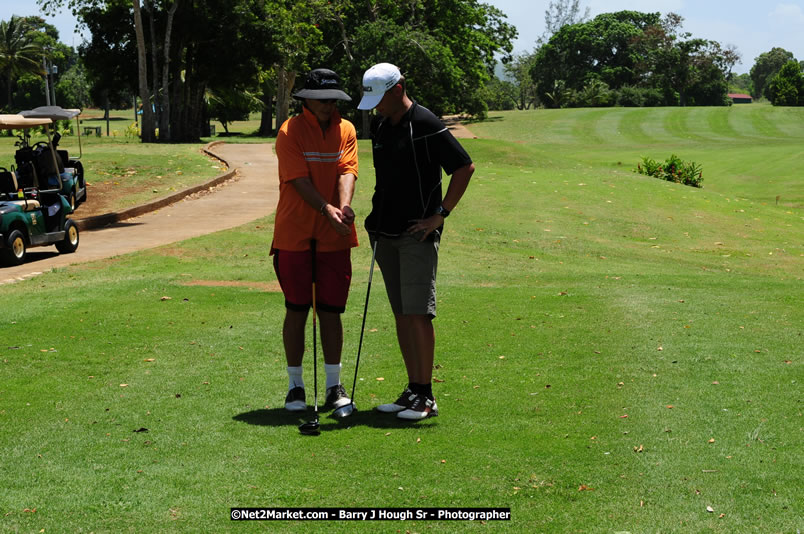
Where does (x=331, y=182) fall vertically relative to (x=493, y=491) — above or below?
above

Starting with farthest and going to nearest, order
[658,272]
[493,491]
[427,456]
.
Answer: [658,272] < [427,456] < [493,491]

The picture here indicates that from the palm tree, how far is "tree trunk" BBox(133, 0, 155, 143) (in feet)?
199

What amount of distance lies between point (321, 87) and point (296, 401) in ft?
6.60

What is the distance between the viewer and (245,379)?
663 cm

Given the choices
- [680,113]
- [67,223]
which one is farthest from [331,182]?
[680,113]

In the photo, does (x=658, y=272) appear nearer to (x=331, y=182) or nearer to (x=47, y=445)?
(x=331, y=182)

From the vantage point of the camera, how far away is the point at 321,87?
5.64 meters

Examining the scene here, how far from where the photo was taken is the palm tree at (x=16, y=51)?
94750 mm

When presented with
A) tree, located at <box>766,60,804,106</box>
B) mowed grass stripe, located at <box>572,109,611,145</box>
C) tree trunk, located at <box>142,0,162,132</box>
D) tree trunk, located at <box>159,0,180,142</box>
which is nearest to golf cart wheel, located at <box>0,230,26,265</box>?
tree trunk, located at <box>142,0,162,132</box>

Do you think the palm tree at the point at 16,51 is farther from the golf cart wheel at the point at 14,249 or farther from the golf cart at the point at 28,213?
the golf cart wheel at the point at 14,249

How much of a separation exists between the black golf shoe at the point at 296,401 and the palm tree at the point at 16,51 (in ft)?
317

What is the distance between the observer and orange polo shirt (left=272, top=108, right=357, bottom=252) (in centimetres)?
559

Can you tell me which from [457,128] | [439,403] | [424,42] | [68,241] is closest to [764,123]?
[457,128]

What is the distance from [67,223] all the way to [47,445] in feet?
36.7
